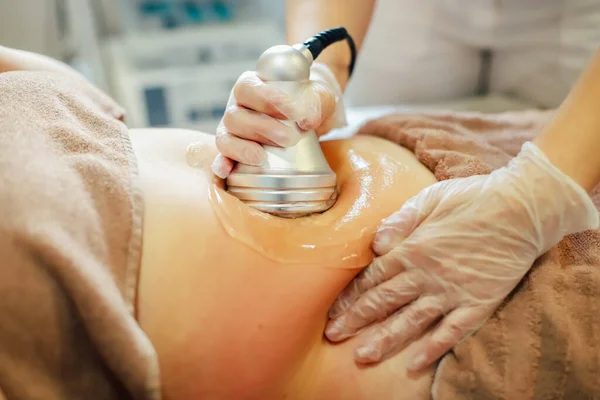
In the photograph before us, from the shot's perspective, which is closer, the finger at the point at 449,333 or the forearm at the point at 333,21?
the finger at the point at 449,333

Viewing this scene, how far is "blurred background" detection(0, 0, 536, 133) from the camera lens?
68.9 inches

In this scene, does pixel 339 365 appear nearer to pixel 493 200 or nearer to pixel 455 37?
pixel 493 200

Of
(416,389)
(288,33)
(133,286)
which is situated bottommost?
(416,389)

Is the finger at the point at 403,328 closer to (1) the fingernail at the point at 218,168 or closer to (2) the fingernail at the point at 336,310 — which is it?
(2) the fingernail at the point at 336,310

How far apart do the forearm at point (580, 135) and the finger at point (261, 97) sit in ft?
1.07

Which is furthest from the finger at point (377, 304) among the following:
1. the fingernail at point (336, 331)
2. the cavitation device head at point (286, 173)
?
the cavitation device head at point (286, 173)

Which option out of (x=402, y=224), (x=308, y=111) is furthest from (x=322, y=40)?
(x=402, y=224)

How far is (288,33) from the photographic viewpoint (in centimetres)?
111

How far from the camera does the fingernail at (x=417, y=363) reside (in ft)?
2.06

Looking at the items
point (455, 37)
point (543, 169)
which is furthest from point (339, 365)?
point (455, 37)

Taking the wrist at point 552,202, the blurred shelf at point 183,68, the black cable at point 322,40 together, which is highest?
the black cable at point 322,40

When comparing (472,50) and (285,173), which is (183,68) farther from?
(285,173)

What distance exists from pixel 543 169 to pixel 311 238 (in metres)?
0.28

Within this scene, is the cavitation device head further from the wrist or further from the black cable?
the wrist
